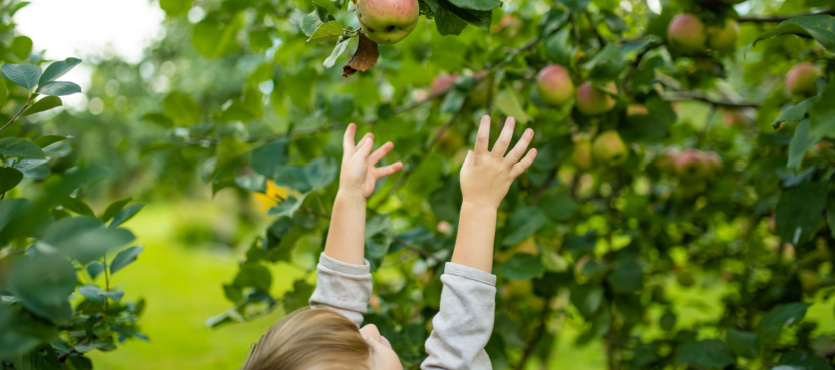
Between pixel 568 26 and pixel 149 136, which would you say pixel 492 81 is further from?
pixel 149 136

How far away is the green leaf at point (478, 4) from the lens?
2.13ft

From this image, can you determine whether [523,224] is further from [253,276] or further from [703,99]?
[703,99]

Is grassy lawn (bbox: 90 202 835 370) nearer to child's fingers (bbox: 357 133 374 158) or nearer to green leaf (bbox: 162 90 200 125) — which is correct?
green leaf (bbox: 162 90 200 125)

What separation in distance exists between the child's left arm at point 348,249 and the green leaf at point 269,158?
23 cm

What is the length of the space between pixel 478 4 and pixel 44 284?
1.69 ft

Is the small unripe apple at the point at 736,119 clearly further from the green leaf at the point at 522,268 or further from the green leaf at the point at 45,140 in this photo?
the green leaf at the point at 45,140

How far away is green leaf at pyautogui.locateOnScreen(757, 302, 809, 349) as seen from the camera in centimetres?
96

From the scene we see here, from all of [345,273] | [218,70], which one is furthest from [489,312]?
[218,70]

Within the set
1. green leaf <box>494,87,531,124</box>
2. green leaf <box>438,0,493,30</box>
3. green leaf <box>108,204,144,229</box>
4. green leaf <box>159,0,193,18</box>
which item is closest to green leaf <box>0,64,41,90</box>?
green leaf <box>108,204,144,229</box>

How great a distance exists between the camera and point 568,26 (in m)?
1.14

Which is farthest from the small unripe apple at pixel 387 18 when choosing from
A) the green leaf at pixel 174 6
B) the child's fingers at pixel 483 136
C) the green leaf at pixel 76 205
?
the green leaf at pixel 174 6

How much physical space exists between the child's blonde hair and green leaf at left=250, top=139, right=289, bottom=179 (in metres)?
0.35

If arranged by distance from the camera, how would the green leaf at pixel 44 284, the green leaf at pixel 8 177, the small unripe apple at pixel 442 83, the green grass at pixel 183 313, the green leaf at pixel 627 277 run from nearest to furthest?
the green leaf at pixel 44 284 < the green leaf at pixel 8 177 < the green leaf at pixel 627 277 < the small unripe apple at pixel 442 83 < the green grass at pixel 183 313

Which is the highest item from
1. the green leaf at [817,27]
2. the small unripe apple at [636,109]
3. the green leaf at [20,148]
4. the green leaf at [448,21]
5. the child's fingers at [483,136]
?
the green leaf at [448,21]
